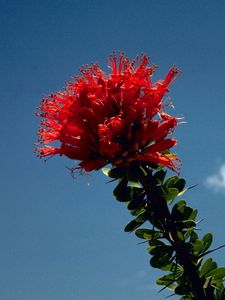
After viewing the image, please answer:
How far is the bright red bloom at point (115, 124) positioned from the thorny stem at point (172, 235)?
0.77 ft

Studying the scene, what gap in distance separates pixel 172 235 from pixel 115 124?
3.03 feet

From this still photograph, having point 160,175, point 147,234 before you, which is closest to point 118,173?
point 160,175

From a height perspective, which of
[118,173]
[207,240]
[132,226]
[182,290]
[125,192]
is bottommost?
[182,290]

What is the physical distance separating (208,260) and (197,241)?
18 centimetres

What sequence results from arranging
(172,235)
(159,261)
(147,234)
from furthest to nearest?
(147,234), (159,261), (172,235)

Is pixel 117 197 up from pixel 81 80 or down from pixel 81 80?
down

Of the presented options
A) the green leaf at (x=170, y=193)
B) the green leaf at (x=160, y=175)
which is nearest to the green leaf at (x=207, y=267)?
the green leaf at (x=170, y=193)

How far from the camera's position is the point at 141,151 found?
10.0 ft

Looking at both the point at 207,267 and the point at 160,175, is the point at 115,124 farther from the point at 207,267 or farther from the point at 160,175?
the point at 207,267

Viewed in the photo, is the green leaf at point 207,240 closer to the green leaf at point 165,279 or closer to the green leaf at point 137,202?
the green leaf at point 165,279

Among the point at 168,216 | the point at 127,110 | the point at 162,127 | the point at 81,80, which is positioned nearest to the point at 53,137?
the point at 81,80

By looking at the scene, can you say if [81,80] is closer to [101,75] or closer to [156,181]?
[101,75]

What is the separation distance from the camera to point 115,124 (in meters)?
2.98

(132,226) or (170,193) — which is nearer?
(170,193)
